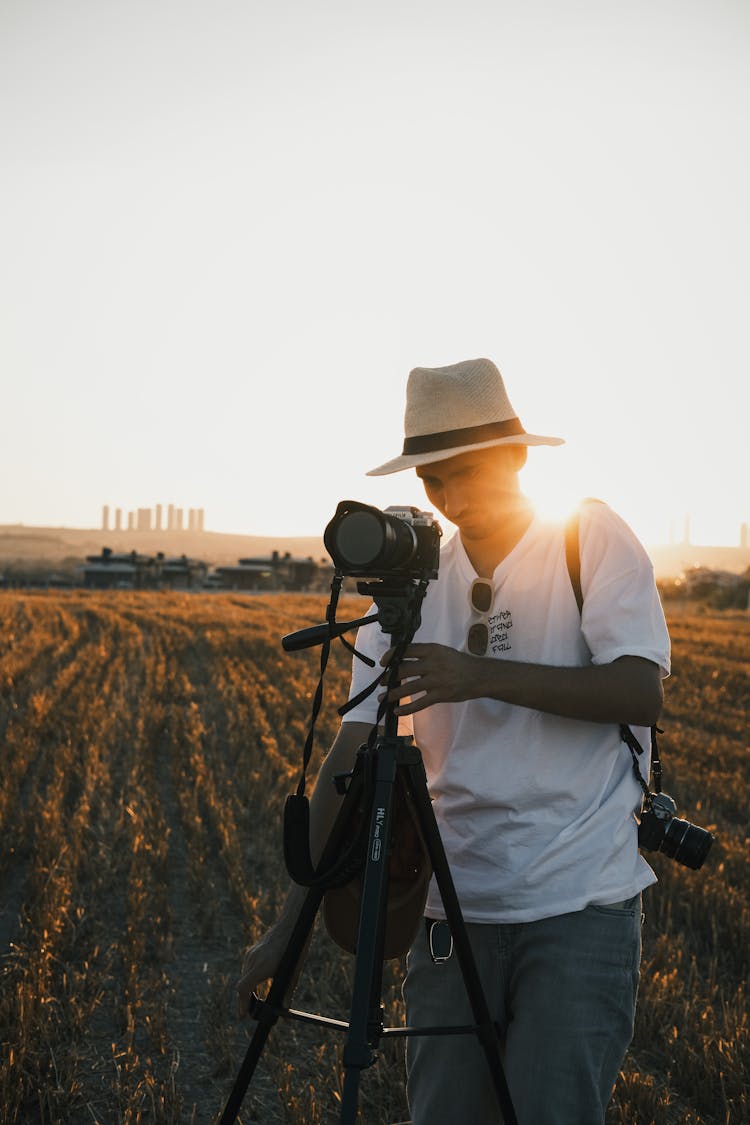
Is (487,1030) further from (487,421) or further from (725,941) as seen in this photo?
(725,941)

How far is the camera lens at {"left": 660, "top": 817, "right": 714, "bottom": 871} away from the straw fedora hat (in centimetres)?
90

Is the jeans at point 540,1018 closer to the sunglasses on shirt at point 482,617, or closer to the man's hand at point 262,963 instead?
the man's hand at point 262,963

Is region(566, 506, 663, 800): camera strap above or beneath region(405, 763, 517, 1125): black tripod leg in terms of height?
above

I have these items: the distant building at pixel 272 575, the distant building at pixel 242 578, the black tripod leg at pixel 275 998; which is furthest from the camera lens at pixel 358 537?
the distant building at pixel 242 578

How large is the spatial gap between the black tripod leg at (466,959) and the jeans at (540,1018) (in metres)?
0.08

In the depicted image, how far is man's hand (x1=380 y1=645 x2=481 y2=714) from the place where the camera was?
212 centimetres

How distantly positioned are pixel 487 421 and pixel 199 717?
33.0 ft

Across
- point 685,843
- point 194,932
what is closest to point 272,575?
point 194,932

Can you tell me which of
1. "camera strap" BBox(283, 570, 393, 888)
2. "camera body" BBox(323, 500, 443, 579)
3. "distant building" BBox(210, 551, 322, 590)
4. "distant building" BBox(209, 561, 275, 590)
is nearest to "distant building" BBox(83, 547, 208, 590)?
"distant building" BBox(209, 561, 275, 590)

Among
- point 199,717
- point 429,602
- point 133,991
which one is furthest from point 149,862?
point 199,717

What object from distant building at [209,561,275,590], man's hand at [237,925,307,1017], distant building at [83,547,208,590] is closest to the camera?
man's hand at [237,925,307,1017]

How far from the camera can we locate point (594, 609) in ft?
7.52

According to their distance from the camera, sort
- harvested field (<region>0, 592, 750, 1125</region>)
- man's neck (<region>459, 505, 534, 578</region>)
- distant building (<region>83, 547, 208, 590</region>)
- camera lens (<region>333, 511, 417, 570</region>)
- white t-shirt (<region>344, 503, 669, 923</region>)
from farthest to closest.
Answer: distant building (<region>83, 547, 208, 590</region>), harvested field (<region>0, 592, 750, 1125</region>), man's neck (<region>459, 505, 534, 578</region>), white t-shirt (<region>344, 503, 669, 923</region>), camera lens (<region>333, 511, 417, 570</region>)

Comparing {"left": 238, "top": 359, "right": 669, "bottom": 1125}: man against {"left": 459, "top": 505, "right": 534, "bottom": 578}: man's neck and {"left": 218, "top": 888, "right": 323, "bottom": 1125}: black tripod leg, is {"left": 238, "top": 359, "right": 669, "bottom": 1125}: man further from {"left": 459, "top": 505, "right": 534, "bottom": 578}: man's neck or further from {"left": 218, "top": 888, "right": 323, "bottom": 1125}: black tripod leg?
{"left": 218, "top": 888, "right": 323, "bottom": 1125}: black tripod leg
